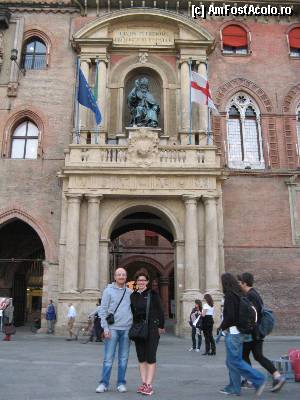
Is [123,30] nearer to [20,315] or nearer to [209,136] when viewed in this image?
[209,136]

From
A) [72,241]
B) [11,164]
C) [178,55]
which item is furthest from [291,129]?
[11,164]

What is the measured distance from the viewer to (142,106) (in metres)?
20.2

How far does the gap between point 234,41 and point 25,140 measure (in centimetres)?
1131

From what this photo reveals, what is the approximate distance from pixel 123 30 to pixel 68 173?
27.8 feet

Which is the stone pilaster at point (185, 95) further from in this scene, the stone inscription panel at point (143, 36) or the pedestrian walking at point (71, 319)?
the pedestrian walking at point (71, 319)

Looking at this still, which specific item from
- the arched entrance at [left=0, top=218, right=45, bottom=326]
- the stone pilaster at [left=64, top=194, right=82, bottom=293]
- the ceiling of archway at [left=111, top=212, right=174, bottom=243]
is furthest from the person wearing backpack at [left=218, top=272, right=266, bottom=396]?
the arched entrance at [left=0, top=218, right=45, bottom=326]

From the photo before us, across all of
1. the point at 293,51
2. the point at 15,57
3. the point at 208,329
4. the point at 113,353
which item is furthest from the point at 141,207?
the point at 113,353

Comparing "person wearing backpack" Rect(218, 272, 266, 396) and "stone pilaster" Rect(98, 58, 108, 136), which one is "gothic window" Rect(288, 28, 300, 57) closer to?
"stone pilaster" Rect(98, 58, 108, 136)

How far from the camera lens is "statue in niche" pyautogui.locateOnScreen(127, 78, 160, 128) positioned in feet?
65.4

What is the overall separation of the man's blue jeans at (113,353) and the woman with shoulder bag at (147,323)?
23cm

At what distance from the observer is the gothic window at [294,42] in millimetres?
22609

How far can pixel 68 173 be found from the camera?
1778 centimetres

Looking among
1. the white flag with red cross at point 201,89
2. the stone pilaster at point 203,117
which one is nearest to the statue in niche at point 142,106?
the stone pilaster at point 203,117

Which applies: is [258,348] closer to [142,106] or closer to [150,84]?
[142,106]
